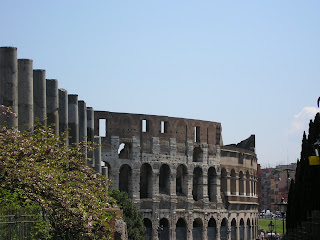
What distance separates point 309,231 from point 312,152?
3.59 meters

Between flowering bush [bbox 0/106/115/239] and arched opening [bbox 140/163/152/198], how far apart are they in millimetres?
43086

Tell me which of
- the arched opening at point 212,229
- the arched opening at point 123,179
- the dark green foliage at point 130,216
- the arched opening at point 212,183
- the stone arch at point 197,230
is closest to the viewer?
the dark green foliage at point 130,216

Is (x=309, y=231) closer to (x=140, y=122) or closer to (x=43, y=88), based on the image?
(x=43, y=88)

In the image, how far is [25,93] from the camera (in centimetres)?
2633

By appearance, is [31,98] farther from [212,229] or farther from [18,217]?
[212,229]

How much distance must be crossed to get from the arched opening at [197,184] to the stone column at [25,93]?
148 ft

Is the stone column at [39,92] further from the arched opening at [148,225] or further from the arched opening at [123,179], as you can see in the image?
the arched opening at [123,179]

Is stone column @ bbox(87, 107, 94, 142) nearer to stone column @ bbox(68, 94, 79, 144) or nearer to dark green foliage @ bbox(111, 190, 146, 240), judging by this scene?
stone column @ bbox(68, 94, 79, 144)

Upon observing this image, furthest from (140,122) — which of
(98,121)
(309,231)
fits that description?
(309,231)

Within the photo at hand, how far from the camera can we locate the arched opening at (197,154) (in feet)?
233

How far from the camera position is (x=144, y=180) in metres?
68.4

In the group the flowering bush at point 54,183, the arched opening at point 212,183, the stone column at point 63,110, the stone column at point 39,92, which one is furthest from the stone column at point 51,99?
the arched opening at point 212,183

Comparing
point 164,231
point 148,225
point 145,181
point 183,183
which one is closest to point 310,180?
point 148,225

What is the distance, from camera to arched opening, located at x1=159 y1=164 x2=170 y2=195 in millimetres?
67562
